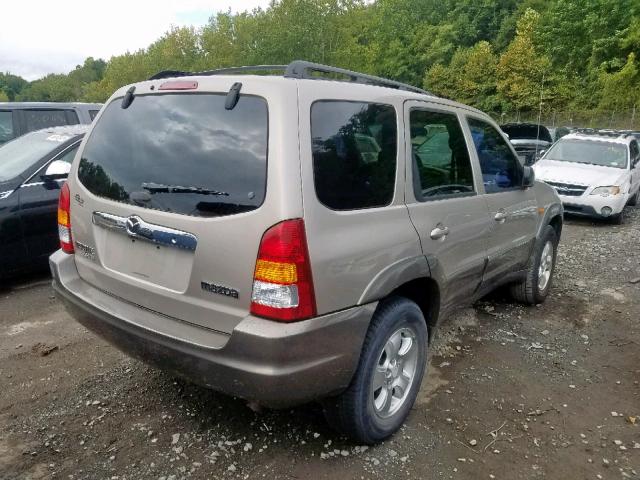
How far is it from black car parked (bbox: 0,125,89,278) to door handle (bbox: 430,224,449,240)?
3.93m

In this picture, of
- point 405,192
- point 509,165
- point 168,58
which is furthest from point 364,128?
point 168,58

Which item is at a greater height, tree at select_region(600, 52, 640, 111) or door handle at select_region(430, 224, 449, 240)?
tree at select_region(600, 52, 640, 111)

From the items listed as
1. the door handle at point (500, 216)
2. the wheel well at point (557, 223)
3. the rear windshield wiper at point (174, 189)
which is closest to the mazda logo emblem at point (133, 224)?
the rear windshield wiper at point (174, 189)

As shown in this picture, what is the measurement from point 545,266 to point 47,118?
7.47 meters

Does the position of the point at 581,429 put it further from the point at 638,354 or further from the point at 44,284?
the point at 44,284

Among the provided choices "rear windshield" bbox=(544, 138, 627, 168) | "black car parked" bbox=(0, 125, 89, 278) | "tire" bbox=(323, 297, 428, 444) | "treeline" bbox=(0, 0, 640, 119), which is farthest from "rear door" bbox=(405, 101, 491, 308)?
"treeline" bbox=(0, 0, 640, 119)

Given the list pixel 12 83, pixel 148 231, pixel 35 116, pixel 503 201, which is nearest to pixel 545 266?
pixel 503 201

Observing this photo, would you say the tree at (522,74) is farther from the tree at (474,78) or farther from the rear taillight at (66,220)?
the rear taillight at (66,220)

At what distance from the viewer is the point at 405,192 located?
8.79 ft

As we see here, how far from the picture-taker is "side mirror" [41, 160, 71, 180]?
202 inches

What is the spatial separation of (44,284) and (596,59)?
149 ft

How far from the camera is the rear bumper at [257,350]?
2109mm

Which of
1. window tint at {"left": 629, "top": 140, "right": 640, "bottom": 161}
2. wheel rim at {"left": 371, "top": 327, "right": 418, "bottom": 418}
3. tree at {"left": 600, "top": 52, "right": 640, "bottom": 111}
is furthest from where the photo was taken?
tree at {"left": 600, "top": 52, "right": 640, "bottom": 111}

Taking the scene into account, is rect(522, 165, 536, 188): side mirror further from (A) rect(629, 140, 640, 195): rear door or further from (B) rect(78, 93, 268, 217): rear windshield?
(A) rect(629, 140, 640, 195): rear door
